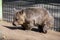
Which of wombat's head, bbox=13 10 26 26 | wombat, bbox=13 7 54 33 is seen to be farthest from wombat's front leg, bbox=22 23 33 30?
wombat's head, bbox=13 10 26 26

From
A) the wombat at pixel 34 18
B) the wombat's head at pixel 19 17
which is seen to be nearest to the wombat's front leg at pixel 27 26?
the wombat at pixel 34 18

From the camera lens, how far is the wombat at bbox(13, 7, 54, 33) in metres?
7.89

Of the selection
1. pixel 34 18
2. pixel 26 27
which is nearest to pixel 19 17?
pixel 26 27

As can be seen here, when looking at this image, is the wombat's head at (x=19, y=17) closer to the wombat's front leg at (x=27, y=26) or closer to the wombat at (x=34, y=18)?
the wombat at (x=34, y=18)

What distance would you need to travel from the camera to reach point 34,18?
7902mm

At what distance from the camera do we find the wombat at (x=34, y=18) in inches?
311

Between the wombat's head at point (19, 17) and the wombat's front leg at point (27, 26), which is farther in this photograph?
the wombat's head at point (19, 17)

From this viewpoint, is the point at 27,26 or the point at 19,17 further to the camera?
→ the point at 19,17

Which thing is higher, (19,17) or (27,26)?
(19,17)

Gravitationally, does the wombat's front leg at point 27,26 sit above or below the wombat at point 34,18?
below

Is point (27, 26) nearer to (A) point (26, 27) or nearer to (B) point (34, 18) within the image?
(A) point (26, 27)

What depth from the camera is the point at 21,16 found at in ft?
26.3

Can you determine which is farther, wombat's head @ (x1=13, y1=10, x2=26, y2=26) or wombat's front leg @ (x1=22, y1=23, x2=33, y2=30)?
wombat's head @ (x1=13, y1=10, x2=26, y2=26)

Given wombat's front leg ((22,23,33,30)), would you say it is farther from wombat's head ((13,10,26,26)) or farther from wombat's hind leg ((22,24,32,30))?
wombat's head ((13,10,26,26))
